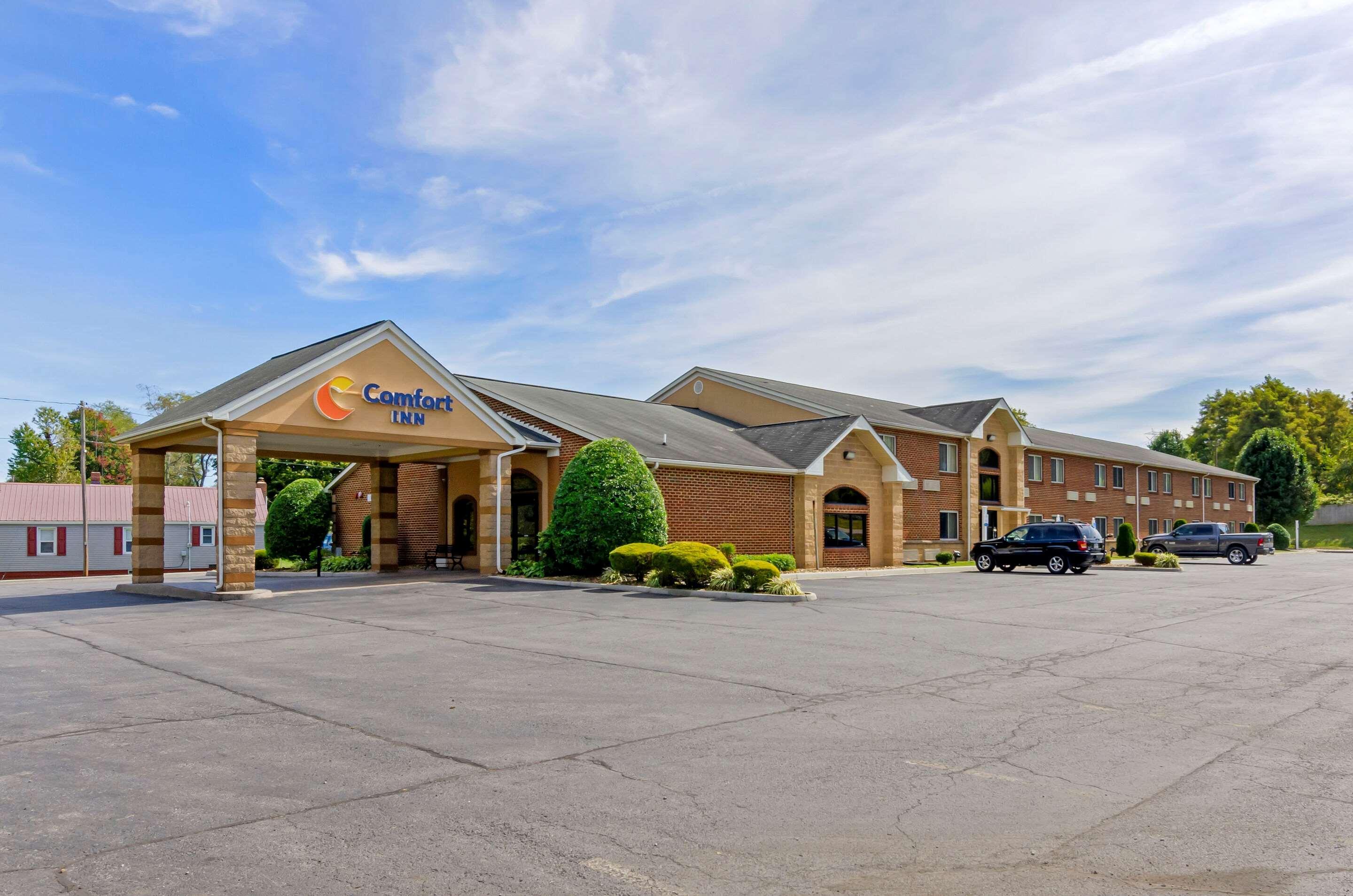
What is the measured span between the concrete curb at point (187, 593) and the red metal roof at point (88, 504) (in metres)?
23.1

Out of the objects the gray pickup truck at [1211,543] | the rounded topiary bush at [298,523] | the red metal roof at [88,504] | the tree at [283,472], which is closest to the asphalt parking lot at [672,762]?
the rounded topiary bush at [298,523]

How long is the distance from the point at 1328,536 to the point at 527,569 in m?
72.3

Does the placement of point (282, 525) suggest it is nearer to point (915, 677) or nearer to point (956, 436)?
point (956, 436)

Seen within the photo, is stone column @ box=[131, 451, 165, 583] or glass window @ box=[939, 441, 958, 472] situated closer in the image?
stone column @ box=[131, 451, 165, 583]

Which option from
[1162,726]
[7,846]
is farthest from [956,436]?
[7,846]

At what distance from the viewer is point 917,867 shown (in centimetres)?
497

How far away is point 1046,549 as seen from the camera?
104 ft

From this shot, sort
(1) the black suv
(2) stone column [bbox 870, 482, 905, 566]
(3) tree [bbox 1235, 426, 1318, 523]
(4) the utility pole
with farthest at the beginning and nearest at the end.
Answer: (3) tree [bbox 1235, 426, 1318, 523]
(4) the utility pole
(2) stone column [bbox 870, 482, 905, 566]
(1) the black suv

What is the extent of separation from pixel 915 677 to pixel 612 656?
363 cm

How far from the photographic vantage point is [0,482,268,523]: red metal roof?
47000mm

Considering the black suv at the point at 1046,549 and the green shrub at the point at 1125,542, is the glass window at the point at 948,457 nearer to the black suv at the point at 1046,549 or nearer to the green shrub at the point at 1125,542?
the green shrub at the point at 1125,542

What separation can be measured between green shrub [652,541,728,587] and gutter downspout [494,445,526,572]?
5.90 meters

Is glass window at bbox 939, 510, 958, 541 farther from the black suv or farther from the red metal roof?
the red metal roof

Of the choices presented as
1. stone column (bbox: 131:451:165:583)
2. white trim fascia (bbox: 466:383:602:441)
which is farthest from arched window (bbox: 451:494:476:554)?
stone column (bbox: 131:451:165:583)
